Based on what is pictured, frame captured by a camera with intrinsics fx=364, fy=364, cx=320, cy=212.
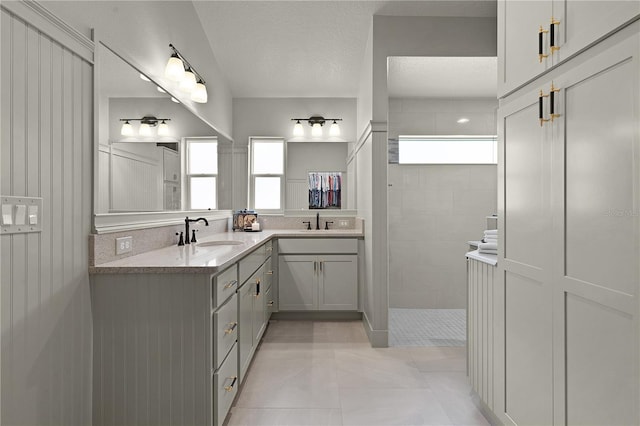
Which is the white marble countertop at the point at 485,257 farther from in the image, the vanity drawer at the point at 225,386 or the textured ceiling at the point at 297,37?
the textured ceiling at the point at 297,37

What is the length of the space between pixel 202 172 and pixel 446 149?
8.97 ft

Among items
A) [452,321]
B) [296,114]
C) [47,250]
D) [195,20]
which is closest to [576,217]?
[47,250]

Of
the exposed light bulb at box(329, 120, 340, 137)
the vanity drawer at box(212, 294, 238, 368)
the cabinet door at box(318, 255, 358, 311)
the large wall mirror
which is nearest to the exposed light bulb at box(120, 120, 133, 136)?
the large wall mirror

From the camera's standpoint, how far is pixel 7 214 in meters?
1.21

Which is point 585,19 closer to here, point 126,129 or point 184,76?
point 126,129

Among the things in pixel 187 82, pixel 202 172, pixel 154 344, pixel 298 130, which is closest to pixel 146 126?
pixel 187 82

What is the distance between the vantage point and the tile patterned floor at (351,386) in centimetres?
198

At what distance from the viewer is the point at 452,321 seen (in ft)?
12.3

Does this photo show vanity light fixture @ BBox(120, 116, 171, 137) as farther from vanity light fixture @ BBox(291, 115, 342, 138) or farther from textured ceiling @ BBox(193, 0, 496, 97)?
vanity light fixture @ BBox(291, 115, 342, 138)

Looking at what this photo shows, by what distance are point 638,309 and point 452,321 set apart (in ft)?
9.65

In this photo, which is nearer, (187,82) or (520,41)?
(520,41)

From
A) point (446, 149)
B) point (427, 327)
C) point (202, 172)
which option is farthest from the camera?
point (446, 149)

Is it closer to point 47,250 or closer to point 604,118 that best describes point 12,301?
point 47,250

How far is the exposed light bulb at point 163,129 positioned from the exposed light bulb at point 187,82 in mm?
363
